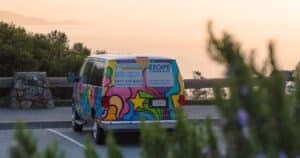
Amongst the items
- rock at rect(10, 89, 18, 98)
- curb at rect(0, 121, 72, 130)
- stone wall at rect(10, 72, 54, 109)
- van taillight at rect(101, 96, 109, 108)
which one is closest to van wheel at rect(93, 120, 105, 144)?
van taillight at rect(101, 96, 109, 108)

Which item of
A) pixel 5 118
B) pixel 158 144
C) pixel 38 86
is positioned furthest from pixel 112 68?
pixel 158 144

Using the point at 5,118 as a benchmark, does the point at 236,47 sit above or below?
above

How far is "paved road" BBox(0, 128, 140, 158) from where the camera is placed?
1422 centimetres

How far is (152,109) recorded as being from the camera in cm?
1470

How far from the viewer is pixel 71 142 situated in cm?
1600

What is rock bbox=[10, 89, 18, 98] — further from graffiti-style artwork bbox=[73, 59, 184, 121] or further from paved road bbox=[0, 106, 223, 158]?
graffiti-style artwork bbox=[73, 59, 184, 121]

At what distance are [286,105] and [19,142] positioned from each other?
4.30ft

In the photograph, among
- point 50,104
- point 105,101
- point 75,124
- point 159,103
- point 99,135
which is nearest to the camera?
point 105,101

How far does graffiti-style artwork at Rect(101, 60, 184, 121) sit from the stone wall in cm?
814

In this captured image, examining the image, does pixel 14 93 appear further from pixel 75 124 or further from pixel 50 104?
pixel 75 124

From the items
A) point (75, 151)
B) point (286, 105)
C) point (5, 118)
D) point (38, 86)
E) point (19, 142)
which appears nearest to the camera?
point (286, 105)

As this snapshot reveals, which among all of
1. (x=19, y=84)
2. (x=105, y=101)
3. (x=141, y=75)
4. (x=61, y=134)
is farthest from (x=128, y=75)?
(x=19, y=84)

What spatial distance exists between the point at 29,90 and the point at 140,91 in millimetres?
8441

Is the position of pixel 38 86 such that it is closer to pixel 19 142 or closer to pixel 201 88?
pixel 201 88
